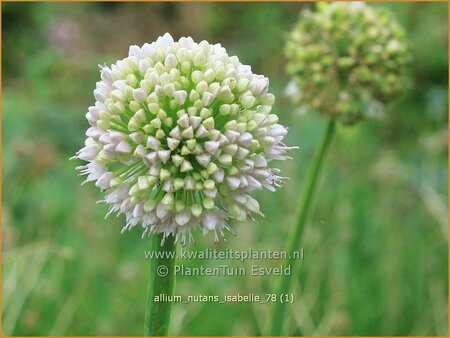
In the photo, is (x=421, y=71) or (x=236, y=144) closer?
Answer: (x=236, y=144)

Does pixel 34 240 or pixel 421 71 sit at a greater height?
pixel 421 71

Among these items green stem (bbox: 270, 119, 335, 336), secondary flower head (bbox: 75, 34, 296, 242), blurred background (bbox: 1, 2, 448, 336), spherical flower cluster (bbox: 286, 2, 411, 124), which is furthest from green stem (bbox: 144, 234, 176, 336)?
blurred background (bbox: 1, 2, 448, 336)

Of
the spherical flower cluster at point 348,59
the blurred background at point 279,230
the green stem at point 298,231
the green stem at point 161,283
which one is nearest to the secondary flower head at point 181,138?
the green stem at point 161,283

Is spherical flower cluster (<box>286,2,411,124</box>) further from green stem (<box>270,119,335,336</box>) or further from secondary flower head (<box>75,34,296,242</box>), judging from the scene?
secondary flower head (<box>75,34,296,242</box>)

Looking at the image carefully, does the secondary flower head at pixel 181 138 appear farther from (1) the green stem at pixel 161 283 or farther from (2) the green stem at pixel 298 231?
(2) the green stem at pixel 298 231

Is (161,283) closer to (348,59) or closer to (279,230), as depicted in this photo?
(348,59)

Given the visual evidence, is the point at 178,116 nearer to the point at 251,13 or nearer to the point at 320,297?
the point at 320,297

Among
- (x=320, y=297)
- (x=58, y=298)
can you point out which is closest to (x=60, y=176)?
(x=58, y=298)
